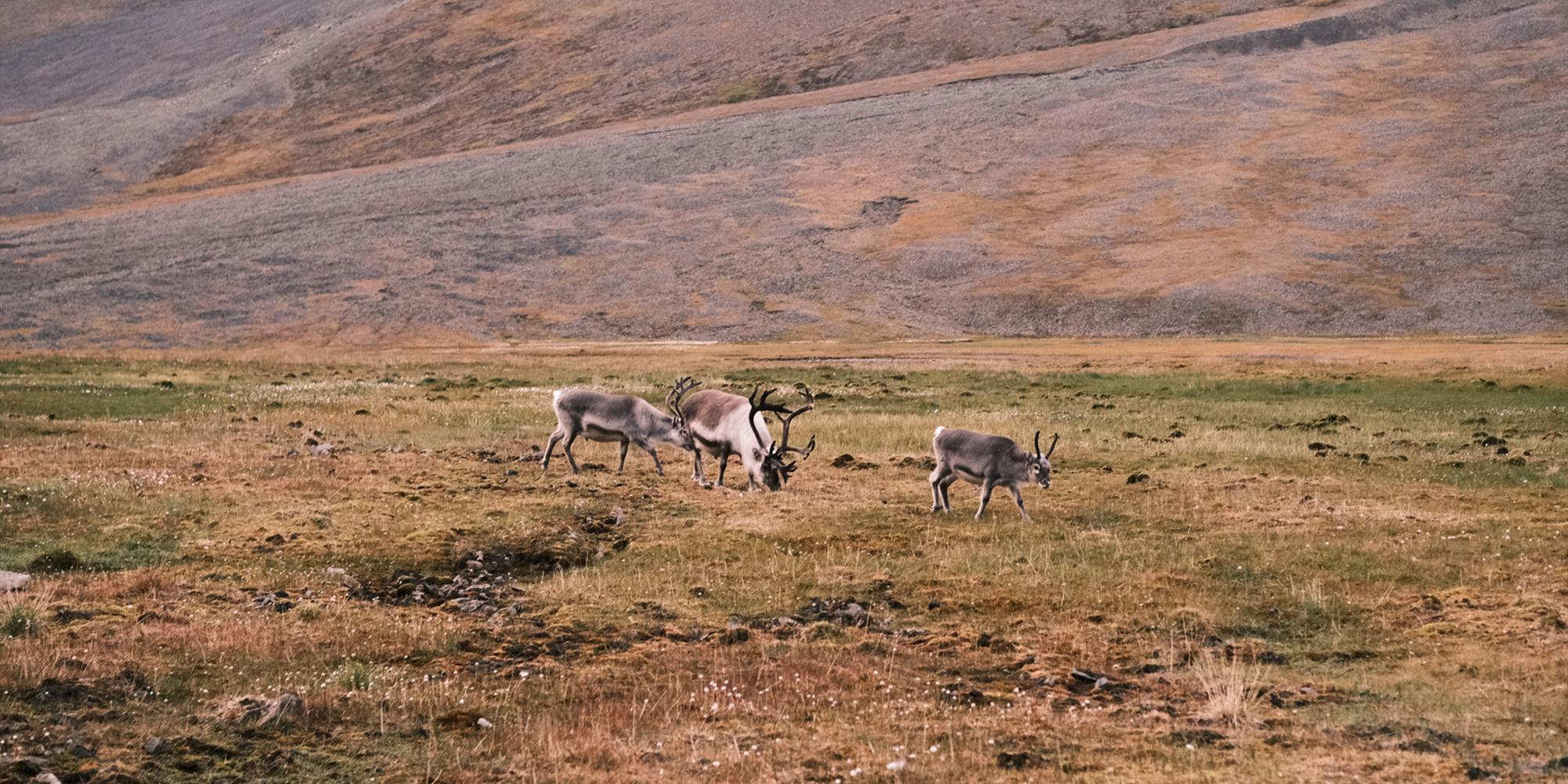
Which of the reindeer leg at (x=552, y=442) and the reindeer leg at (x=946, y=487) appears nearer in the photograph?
the reindeer leg at (x=946, y=487)

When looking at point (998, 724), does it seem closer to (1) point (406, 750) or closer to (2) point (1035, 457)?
(1) point (406, 750)

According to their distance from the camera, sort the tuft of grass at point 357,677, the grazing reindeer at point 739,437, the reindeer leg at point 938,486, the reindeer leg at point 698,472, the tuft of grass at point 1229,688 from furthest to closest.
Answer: the reindeer leg at point 698,472 < the grazing reindeer at point 739,437 < the reindeer leg at point 938,486 < the tuft of grass at point 357,677 < the tuft of grass at point 1229,688

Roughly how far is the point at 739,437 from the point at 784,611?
8669 mm

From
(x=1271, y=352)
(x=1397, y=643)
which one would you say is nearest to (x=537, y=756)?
(x=1397, y=643)

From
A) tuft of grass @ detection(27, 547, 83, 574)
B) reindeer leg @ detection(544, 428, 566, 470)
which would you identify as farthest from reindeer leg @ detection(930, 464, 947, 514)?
tuft of grass @ detection(27, 547, 83, 574)

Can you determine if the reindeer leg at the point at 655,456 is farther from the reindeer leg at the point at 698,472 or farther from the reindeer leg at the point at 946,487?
the reindeer leg at the point at 946,487

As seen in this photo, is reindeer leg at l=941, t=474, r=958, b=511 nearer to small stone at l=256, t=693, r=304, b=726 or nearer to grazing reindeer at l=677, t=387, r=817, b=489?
grazing reindeer at l=677, t=387, r=817, b=489

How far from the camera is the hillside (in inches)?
4166

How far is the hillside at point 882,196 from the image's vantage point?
347ft

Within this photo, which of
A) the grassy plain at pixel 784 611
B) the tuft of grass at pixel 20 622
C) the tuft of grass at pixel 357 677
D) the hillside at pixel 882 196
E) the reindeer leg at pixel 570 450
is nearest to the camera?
the grassy plain at pixel 784 611

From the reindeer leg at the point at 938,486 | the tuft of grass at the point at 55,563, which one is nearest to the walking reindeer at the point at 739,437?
the reindeer leg at the point at 938,486

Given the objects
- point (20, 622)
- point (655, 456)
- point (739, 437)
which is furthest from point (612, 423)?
point (20, 622)

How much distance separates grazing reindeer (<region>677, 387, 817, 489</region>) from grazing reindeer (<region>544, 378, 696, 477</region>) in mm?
426

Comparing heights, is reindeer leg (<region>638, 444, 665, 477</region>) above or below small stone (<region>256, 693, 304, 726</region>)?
below
